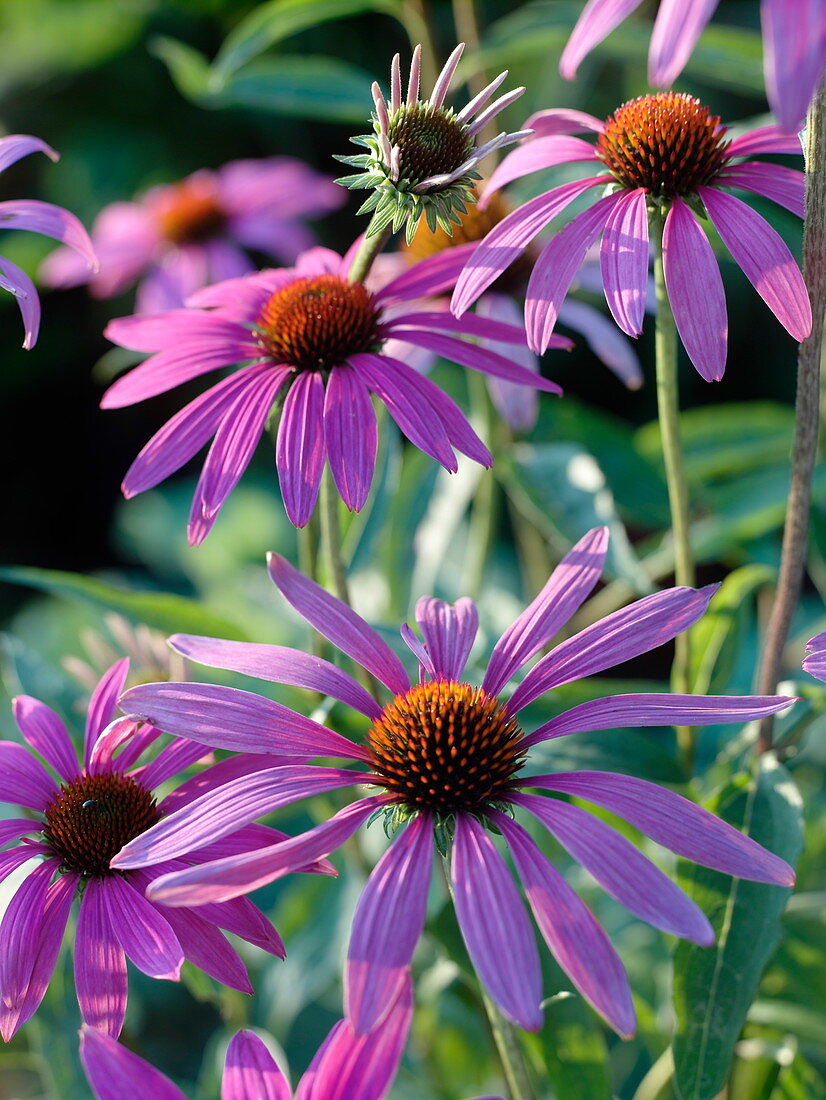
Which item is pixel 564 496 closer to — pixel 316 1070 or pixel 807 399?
pixel 807 399

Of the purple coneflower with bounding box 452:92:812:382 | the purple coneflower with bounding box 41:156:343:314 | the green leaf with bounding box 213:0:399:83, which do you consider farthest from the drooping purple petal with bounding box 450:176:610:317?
the purple coneflower with bounding box 41:156:343:314

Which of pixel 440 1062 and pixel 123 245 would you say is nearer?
pixel 440 1062

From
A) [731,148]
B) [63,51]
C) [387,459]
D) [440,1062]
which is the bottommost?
[440,1062]

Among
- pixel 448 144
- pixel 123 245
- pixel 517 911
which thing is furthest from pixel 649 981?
pixel 123 245

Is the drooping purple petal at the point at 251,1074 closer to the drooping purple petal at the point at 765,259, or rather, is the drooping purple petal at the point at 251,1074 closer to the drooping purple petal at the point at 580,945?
the drooping purple petal at the point at 580,945

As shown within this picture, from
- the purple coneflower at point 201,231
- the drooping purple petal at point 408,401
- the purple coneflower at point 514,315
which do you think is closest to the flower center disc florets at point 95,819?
the drooping purple petal at point 408,401

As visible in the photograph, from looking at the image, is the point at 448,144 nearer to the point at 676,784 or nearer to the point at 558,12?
the point at 676,784

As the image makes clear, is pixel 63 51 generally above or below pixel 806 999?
above
